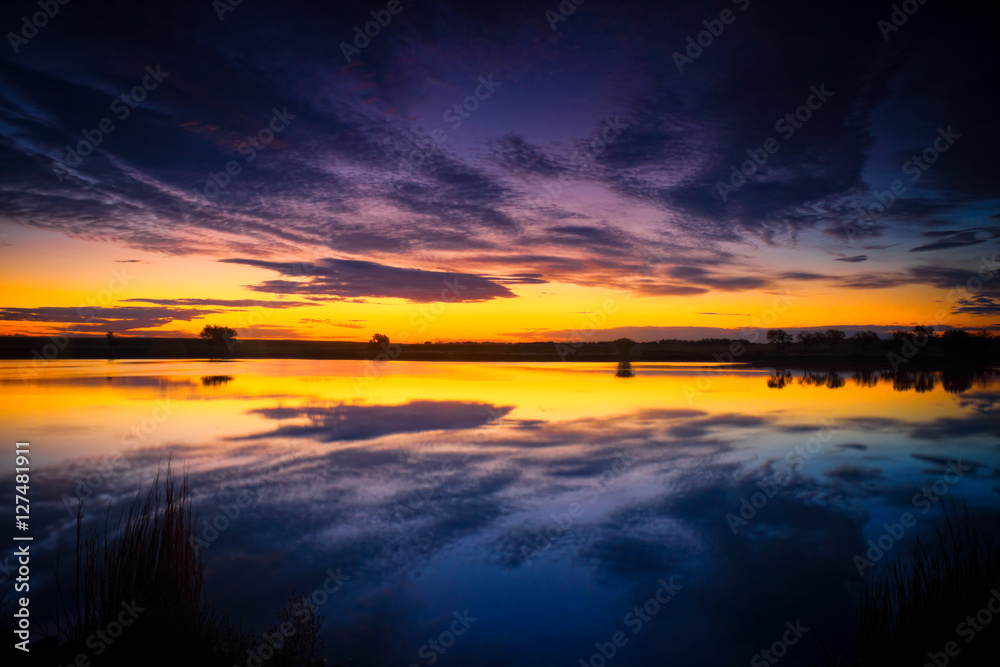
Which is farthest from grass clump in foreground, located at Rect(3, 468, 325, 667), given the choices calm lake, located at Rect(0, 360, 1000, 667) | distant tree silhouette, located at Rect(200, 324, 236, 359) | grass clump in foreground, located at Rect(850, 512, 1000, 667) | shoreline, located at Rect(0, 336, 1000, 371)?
distant tree silhouette, located at Rect(200, 324, 236, 359)

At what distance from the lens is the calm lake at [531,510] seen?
5.66 metres

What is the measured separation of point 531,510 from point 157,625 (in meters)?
5.58

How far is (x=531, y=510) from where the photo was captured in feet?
28.5

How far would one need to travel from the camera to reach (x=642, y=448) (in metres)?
12.8

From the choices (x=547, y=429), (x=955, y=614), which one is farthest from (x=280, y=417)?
(x=955, y=614)

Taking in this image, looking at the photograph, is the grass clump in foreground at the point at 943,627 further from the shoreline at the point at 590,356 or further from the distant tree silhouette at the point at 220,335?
the distant tree silhouette at the point at 220,335

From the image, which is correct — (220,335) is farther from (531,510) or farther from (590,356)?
(531,510)

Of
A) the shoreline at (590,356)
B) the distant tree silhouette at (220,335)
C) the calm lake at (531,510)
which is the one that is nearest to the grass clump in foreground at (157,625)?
the calm lake at (531,510)

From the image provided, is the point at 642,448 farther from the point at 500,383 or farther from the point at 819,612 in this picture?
the point at 500,383

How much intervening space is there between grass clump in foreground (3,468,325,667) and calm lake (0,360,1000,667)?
54 centimetres

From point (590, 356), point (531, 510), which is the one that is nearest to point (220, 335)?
point (590, 356)

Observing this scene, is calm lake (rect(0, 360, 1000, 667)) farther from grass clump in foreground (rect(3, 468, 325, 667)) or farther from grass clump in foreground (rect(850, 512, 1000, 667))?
grass clump in foreground (rect(850, 512, 1000, 667))

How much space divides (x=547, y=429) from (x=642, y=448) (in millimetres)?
3104

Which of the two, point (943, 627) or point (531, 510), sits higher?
point (943, 627)
